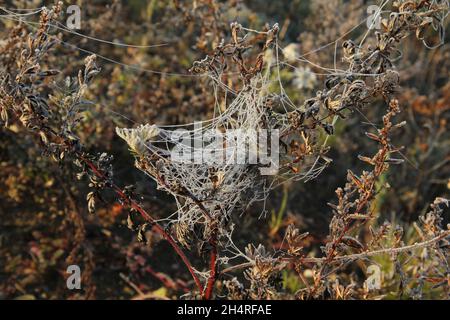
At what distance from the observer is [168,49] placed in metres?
4.32

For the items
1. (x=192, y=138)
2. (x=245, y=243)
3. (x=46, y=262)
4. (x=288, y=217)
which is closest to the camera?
(x=192, y=138)

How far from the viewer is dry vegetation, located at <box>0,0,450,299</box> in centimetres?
190

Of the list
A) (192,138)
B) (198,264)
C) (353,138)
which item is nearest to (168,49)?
(353,138)

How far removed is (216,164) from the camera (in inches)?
76.0

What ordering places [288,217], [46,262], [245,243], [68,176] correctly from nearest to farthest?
[68,176], [46,262], [245,243], [288,217]

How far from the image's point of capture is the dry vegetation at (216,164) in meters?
1.90

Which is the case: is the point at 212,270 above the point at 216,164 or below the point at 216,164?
below

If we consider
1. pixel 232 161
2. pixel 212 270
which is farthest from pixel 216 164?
pixel 212 270

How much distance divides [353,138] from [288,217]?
3.09 feet

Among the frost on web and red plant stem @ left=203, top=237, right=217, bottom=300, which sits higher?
the frost on web

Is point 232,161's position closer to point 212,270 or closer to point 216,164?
point 216,164

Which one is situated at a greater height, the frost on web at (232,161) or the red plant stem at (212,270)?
the frost on web at (232,161)

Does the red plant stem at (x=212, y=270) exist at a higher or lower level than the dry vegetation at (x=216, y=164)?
lower

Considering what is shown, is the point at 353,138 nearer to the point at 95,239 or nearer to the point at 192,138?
the point at 95,239
